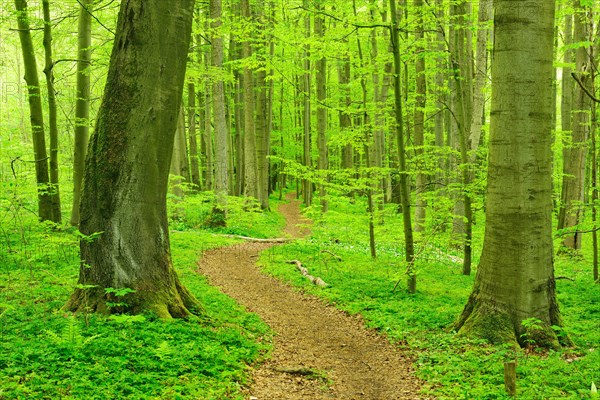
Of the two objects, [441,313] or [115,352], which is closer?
[115,352]

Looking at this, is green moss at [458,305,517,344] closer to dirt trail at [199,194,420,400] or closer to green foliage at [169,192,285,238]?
dirt trail at [199,194,420,400]

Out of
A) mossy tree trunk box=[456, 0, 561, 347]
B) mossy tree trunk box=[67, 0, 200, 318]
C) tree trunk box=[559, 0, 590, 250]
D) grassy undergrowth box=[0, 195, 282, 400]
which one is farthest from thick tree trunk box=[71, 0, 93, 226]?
tree trunk box=[559, 0, 590, 250]

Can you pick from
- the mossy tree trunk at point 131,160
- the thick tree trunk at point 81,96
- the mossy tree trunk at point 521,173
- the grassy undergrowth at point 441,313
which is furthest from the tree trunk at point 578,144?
the thick tree trunk at point 81,96

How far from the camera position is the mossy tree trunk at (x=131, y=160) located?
16.9 feet

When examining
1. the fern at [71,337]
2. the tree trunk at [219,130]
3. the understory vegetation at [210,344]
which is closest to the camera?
the understory vegetation at [210,344]

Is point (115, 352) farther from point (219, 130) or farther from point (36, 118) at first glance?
point (219, 130)

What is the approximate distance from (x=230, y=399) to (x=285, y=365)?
4.54 feet

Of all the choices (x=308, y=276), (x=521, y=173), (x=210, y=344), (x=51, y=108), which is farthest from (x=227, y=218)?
(x=521, y=173)

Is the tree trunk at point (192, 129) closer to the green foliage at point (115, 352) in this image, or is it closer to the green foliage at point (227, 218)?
the green foliage at point (227, 218)

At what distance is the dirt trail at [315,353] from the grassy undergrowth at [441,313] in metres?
0.28

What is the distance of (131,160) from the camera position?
525 cm

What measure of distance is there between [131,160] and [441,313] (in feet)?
17.1

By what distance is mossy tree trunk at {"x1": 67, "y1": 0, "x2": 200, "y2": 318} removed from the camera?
516 cm

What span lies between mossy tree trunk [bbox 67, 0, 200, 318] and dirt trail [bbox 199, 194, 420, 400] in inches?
66.0
